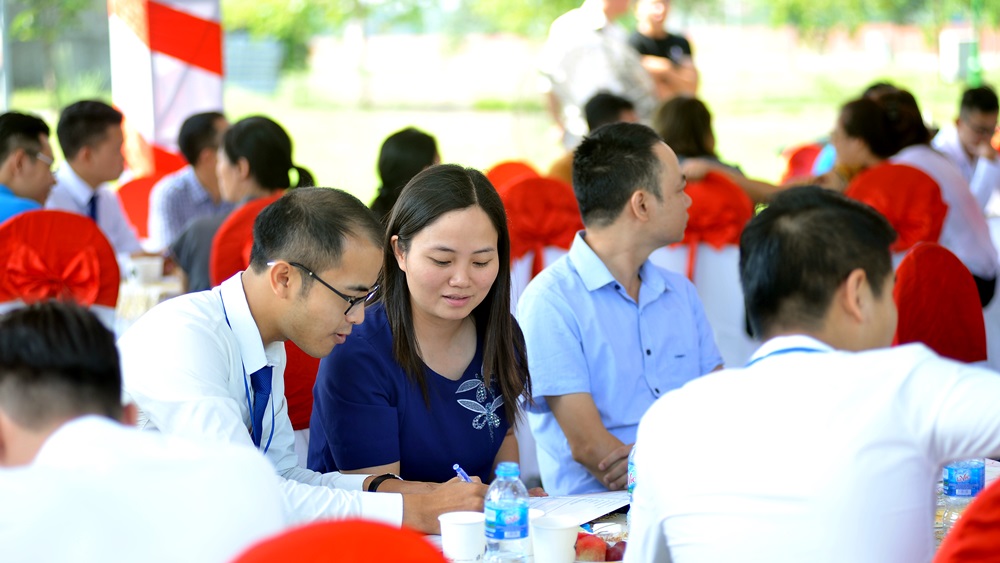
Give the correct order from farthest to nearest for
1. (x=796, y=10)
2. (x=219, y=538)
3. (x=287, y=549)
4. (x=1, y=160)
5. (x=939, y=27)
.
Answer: (x=796, y=10)
(x=939, y=27)
(x=1, y=160)
(x=219, y=538)
(x=287, y=549)

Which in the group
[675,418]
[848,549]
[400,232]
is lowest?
[848,549]

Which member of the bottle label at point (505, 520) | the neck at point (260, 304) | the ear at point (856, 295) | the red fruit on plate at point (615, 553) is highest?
the ear at point (856, 295)

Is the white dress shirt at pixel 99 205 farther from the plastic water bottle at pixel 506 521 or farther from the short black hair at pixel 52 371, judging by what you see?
the short black hair at pixel 52 371

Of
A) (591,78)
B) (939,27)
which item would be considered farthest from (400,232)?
(939,27)

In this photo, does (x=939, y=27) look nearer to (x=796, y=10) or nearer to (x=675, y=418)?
(x=796, y=10)

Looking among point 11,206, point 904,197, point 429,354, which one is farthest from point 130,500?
point 904,197

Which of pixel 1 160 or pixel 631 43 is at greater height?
pixel 631 43

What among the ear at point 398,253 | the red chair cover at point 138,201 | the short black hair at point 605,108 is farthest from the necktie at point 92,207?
the ear at point 398,253

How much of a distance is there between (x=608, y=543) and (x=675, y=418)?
1.54 feet

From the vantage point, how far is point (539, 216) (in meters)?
4.22

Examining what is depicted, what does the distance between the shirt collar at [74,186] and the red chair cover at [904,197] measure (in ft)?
10.8

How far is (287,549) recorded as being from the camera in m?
0.85

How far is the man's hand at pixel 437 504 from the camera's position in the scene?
1.91 m

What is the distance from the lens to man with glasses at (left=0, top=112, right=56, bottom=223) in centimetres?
400
